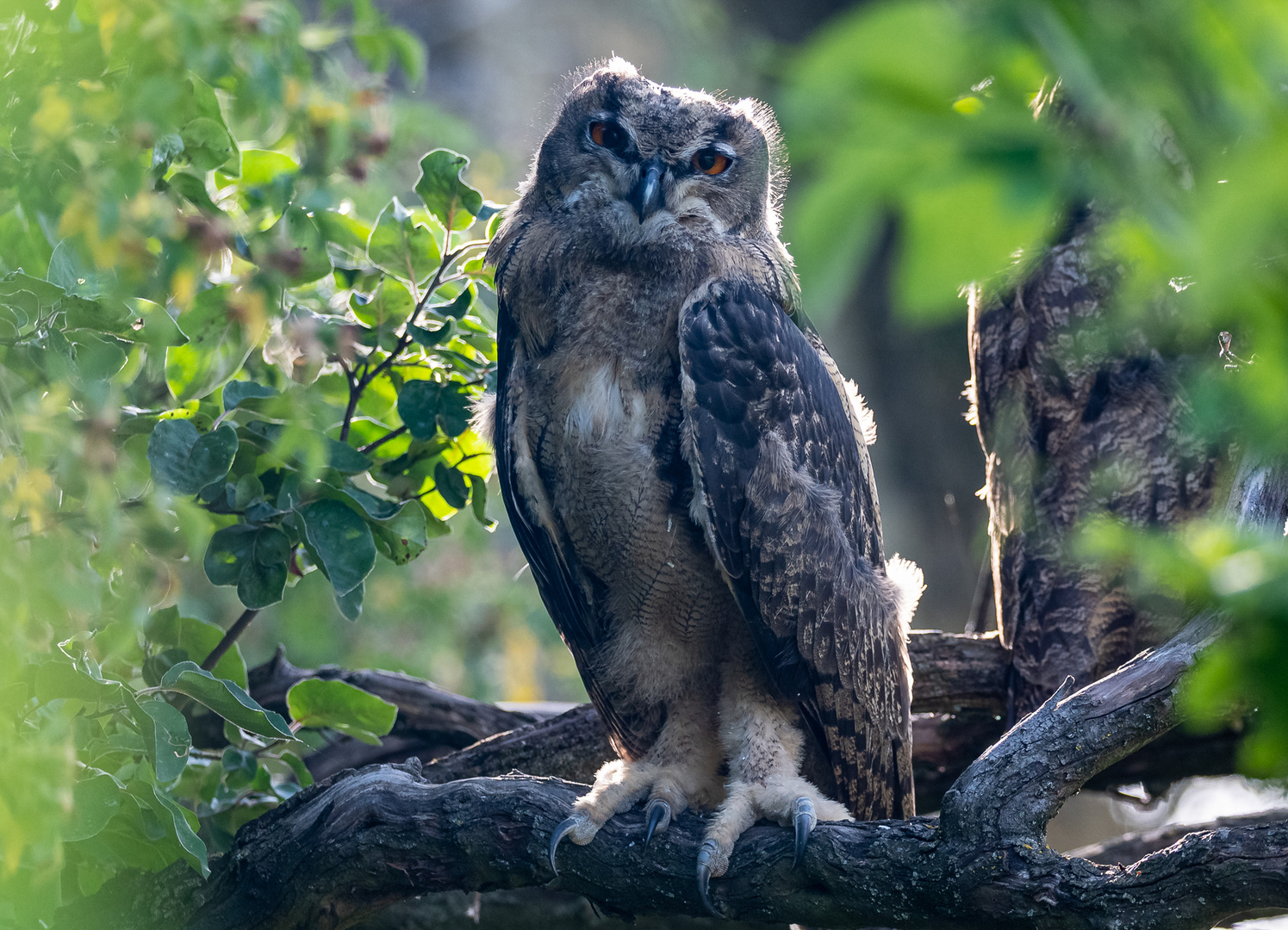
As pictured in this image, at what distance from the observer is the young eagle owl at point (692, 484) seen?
255 cm

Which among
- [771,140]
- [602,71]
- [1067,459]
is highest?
[602,71]

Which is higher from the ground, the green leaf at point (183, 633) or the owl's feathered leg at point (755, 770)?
the green leaf at point (183, 633)

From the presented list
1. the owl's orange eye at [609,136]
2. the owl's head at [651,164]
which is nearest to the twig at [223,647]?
the owl's head at [651,164]

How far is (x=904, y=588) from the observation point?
286cm

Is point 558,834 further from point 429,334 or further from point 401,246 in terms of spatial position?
point 401,246

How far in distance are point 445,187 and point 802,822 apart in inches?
72.0

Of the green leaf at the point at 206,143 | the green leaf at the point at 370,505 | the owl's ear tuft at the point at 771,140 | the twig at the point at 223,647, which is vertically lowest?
the twig at the point at 223,647

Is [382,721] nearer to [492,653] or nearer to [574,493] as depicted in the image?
[574,493]

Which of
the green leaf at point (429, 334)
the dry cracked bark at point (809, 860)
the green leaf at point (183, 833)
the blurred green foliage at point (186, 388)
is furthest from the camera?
the green leaf at point (429, 334)

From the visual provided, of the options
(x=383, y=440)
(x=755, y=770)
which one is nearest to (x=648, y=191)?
(x=383, y=440)

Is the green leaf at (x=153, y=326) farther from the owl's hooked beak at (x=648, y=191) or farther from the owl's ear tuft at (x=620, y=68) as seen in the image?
the owl's ear tuft at (x=620, y=68)

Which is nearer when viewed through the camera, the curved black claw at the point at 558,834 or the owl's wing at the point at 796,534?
the curved black claw at the point at 558,834

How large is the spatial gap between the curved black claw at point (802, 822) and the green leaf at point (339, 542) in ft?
3.66

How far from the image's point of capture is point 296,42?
72.7 inches
